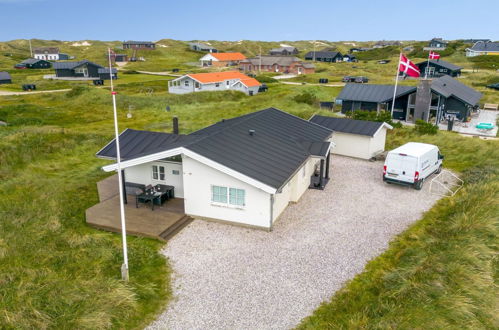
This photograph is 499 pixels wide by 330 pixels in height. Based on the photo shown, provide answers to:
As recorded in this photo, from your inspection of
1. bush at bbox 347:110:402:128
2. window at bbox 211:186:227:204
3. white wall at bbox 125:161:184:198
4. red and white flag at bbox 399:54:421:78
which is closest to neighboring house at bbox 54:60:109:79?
bush at bbox 347:110:402:128

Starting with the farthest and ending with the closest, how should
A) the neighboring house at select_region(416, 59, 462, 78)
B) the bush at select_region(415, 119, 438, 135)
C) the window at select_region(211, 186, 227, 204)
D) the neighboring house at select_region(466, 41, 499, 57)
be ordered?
the neighboring house at select_region(466, 41, 499, 57) < the neighboring house at select_region(416, 59, 462, 78) < the bush at select_region(415, 119, 438, 135) < the window at select_region(211, 186, 227, 204)

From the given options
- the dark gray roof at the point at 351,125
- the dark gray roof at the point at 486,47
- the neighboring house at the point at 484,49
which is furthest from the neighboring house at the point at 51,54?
the dark gray roof at the point at 486,47

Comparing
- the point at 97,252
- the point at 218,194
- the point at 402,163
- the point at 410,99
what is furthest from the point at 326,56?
the point at 97,252

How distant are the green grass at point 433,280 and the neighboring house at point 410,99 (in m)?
24.2

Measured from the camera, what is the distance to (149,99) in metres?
51.2

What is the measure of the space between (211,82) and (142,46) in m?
93.9

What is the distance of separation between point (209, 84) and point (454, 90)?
123 feet

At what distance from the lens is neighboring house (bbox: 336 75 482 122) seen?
39.9 metres

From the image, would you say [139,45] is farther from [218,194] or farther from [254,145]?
[218,194]

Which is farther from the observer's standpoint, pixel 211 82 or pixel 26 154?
pixel 211 82

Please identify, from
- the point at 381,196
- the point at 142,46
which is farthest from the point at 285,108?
the point at 142,46

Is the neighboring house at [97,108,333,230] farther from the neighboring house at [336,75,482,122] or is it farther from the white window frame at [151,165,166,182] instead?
the neighboring house at [336,75,482,122]

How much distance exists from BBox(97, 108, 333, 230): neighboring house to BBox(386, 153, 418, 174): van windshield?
4.24m

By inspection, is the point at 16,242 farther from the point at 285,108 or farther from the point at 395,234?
the point at 285,108
